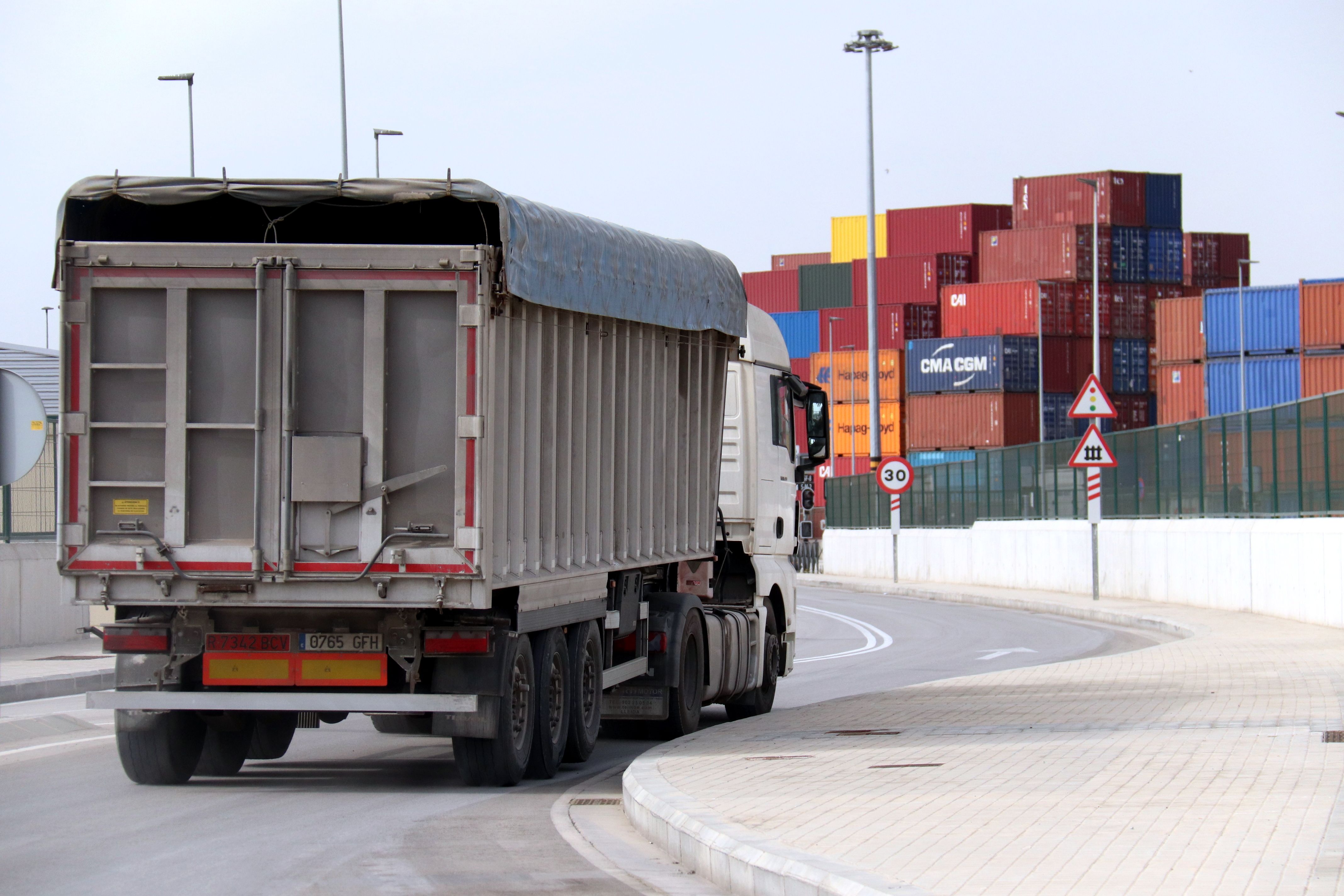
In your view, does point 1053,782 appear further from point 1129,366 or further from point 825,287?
point 825,287

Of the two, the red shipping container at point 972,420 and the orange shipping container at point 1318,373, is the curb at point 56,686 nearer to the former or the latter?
the orange shipping container at point 1318,373

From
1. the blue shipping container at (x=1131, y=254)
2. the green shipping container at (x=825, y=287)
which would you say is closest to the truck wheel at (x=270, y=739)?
the blue shipping container at (x=1131, y=254)

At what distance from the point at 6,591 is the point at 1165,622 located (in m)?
15.3

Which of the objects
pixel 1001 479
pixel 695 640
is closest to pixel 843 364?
pixel 1001 479

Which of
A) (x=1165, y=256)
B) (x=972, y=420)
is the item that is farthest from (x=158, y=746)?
(x=1165, y=256)

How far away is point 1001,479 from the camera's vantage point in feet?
138

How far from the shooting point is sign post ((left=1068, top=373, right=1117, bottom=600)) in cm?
Answer: 2725

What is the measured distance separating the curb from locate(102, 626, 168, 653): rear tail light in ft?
20.2

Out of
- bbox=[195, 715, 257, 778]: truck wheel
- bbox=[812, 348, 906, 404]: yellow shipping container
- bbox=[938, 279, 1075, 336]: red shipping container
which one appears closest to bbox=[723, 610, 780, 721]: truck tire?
bbox=[195, 715, 257, 778]: truck wheel

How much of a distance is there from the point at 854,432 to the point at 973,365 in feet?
40.5

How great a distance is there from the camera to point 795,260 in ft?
329

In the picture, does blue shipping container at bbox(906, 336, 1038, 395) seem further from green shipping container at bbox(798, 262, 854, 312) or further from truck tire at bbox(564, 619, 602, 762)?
truck tire at bbox(564, 619, 602, 762)

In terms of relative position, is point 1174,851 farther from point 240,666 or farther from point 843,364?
point 843,364

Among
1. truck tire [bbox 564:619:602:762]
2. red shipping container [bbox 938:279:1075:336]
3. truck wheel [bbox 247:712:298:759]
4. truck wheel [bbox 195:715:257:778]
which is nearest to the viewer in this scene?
truck wheel [bbox 195:715:257:778]
